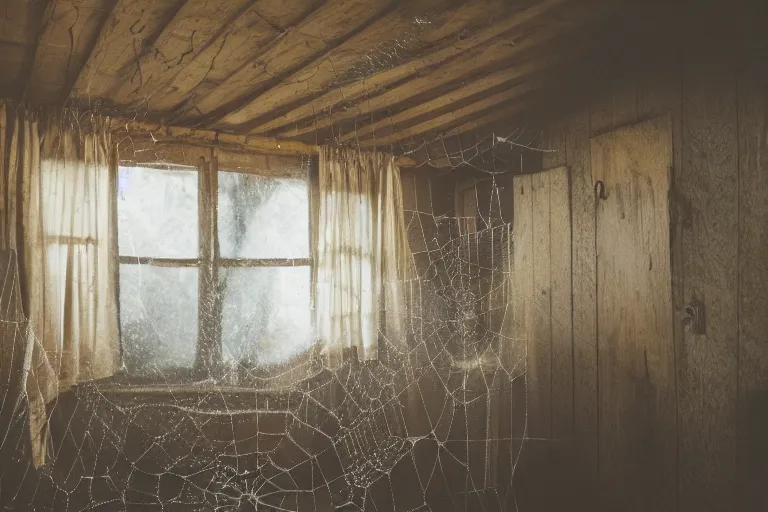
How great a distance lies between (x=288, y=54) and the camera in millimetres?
2814

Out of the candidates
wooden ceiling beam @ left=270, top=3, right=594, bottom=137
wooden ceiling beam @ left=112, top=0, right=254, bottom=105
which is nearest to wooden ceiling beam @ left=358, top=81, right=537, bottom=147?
wooden ceiling beam @ left=270, top=3, right=594, bottom=137

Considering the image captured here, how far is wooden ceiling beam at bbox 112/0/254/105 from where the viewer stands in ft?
7.82

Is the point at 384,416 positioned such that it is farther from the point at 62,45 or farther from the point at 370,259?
the point at 62,45

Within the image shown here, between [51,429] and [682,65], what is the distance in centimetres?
405

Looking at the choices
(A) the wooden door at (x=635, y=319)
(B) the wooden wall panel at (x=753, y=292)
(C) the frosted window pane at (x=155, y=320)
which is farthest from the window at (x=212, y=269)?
(B) the wooden wall panel at (x=753, y=292)

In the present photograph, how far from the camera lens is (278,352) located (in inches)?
140

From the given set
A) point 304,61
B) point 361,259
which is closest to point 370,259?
point 361,259

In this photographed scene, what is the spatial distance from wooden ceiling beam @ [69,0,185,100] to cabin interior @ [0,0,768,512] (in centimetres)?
2

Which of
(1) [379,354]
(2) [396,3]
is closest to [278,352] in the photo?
(1) [379,354]

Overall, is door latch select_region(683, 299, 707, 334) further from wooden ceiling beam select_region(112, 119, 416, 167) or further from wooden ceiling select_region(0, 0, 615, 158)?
wooden ceiling beam select_region(112, 119, 416, 167)

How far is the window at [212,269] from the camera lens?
346 cm

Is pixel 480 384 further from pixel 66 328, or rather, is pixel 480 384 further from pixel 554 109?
pixel 66 328

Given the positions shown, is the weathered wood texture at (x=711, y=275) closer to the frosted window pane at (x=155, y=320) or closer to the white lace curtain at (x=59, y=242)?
the frosted window pane at (x=155, y=320)

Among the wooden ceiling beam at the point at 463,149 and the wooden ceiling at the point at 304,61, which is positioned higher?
the wooden ceiling at the point at 304,61
